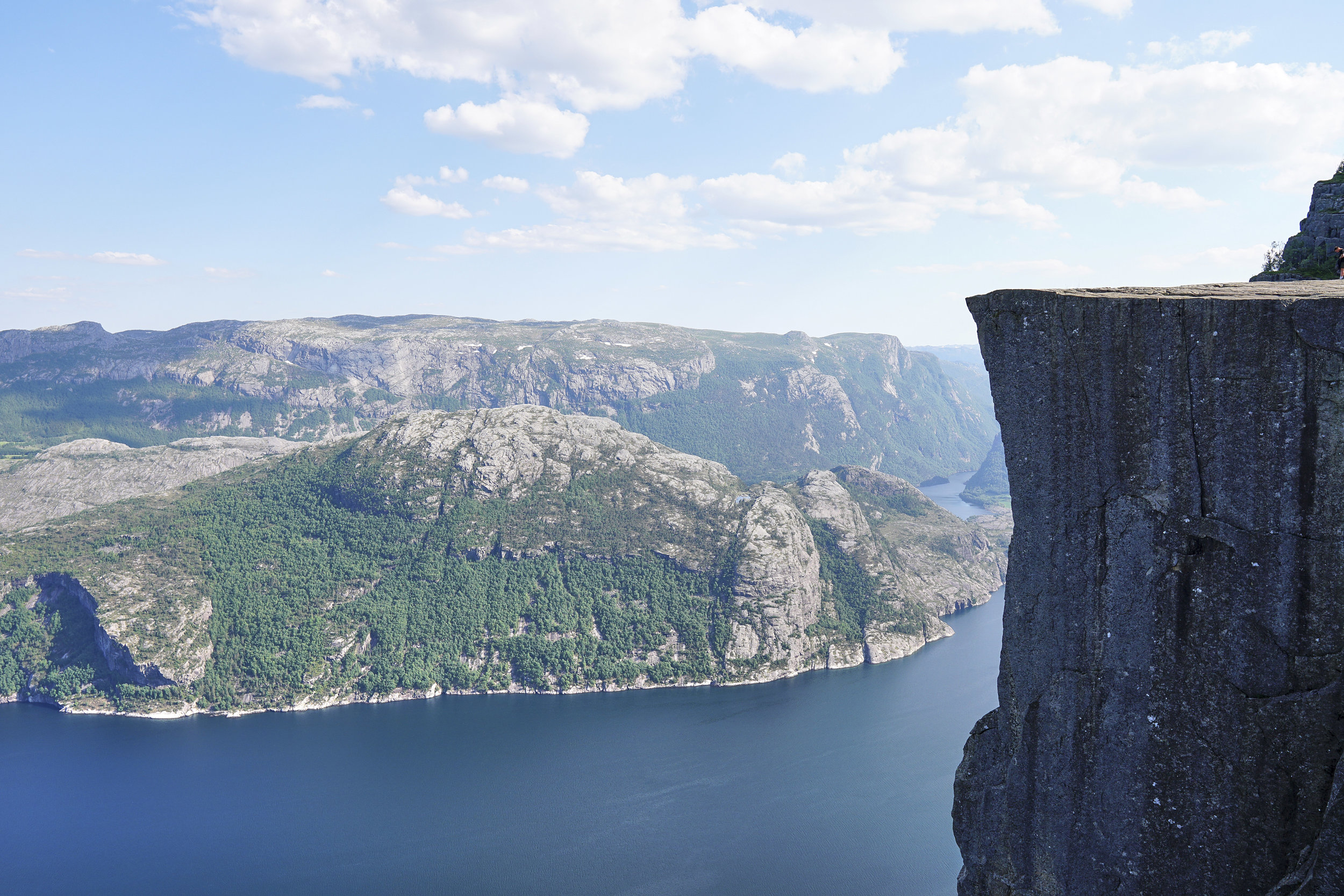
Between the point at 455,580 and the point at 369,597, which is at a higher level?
the point at 455,580

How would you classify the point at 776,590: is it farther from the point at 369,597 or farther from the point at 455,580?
the point at 369,597

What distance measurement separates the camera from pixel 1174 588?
11891mm

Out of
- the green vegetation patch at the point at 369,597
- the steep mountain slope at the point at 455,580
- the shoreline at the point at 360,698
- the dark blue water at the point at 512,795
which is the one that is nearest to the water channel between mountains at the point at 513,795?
the dark blue water at the point at 512,795

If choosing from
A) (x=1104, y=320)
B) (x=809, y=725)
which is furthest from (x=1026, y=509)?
(x=809, y=725)

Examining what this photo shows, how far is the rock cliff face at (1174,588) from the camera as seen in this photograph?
10.8 meters

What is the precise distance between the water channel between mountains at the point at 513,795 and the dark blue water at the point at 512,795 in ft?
1.06

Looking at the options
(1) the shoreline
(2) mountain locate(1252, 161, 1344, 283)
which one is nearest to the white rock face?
(1) the shoreline

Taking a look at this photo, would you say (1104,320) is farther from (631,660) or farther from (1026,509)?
(631,660)

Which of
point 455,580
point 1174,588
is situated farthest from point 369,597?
point 1174,588

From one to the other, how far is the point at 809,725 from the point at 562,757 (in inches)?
1397

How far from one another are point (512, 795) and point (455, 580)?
249ft

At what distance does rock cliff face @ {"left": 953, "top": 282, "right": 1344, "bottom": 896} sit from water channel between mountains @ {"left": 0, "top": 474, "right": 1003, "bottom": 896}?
65.3m

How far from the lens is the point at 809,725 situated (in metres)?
113

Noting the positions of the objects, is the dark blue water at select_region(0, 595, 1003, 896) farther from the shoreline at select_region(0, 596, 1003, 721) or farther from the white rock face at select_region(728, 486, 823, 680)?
the white rock face at select_region(728, 486, 823, 680)
